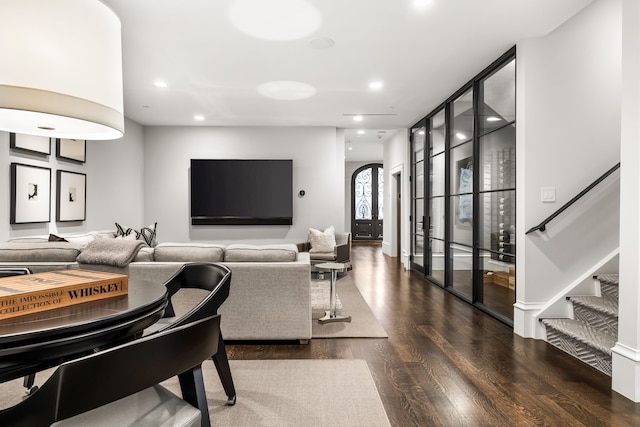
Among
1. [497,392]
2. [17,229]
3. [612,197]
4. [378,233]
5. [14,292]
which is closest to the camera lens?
[14,292]

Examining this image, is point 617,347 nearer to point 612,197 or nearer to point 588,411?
point 588,411

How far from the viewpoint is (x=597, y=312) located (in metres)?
2.88

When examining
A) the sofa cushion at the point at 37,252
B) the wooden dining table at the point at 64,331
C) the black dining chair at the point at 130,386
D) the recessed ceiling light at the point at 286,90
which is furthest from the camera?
the recessed ceiling light at the point at 286,90

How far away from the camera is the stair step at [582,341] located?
8.25ft

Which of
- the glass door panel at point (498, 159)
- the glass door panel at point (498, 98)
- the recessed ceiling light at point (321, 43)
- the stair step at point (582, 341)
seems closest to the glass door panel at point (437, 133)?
the glass door panel at point (498, 98)

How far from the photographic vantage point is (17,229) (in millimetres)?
3879

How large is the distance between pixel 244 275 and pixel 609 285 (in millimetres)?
2899

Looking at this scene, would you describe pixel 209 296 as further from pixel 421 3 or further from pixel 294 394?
pixel 421 3

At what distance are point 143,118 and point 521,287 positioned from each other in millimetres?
5701

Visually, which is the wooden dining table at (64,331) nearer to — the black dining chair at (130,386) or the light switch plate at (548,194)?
the black dining chair at (130,386)

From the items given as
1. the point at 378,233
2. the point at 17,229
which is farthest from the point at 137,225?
the point at 378,233

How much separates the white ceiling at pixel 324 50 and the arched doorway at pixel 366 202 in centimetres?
656

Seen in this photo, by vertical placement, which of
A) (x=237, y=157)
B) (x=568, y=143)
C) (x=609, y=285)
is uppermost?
(x=237, y=157)

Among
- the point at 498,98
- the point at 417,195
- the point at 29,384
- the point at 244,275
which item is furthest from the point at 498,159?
the point at 29,384
